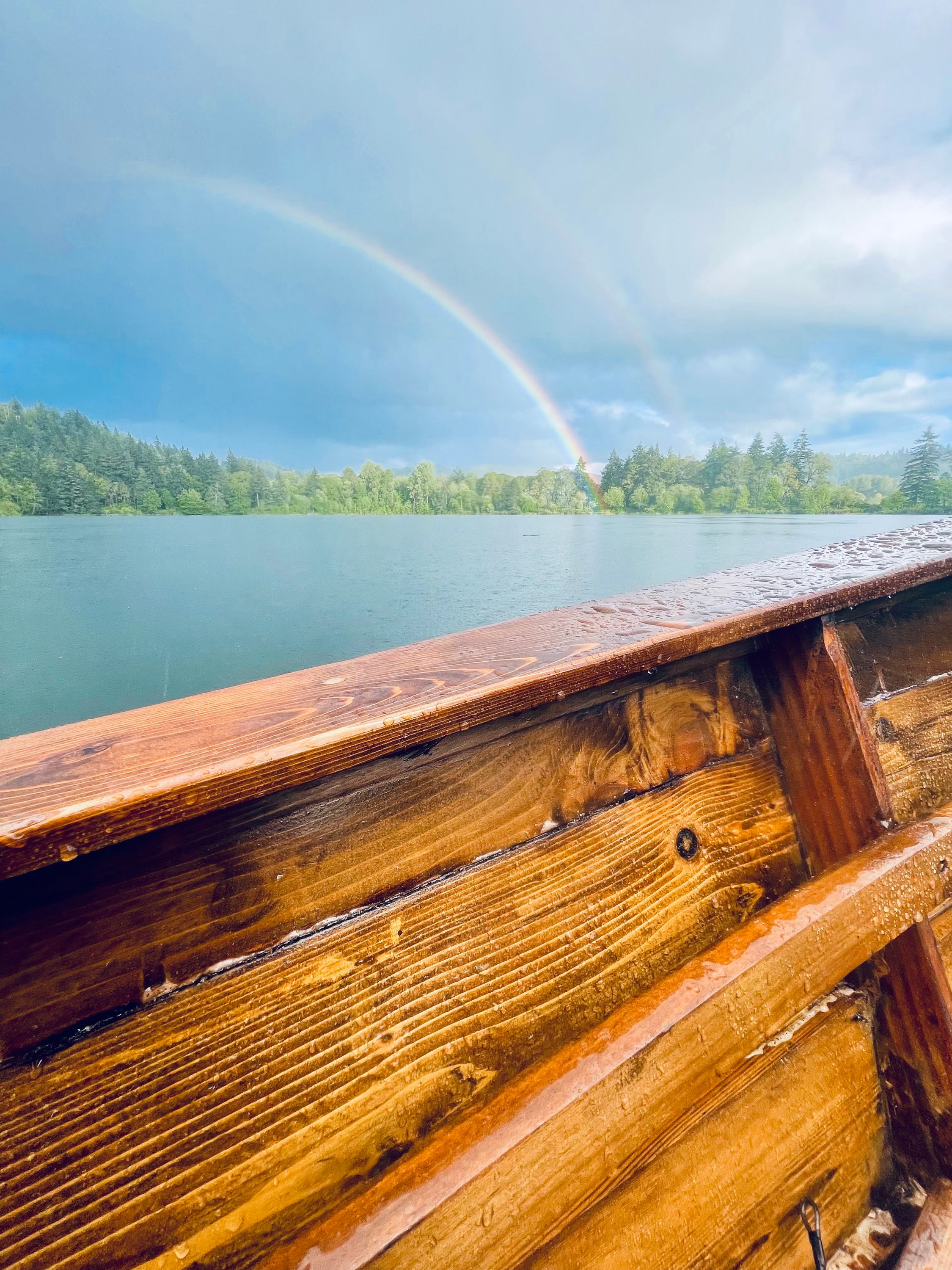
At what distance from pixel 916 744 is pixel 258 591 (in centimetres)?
1853

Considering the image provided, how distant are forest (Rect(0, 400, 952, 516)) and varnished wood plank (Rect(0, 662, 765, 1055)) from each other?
50.6m

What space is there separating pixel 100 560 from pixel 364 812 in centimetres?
2764

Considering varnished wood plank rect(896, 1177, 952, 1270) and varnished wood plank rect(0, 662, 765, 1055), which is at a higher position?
varnished wood plank rect(0, 662, 765, 1055)

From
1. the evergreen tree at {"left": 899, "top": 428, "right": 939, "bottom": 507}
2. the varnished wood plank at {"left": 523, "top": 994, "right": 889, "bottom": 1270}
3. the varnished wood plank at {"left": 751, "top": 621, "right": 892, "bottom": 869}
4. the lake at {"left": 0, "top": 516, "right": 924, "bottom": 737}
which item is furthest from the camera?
the evergreen tree at {"left": 899, "top": 428, "right": 939, "bottom": 507}

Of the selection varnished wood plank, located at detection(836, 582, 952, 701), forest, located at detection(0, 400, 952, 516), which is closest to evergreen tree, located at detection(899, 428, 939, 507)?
forest, located at detection(0, 400, 952, 516)

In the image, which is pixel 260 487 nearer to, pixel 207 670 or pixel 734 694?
pixel 207 670

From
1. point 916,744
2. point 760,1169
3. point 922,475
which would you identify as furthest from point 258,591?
point 922,475

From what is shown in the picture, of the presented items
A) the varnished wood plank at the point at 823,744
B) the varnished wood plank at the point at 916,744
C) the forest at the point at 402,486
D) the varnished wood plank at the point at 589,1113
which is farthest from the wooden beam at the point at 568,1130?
the forest at the point at 402,486

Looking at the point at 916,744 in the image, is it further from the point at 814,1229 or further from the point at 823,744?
the point at 814,1229

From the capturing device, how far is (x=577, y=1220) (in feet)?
2.53

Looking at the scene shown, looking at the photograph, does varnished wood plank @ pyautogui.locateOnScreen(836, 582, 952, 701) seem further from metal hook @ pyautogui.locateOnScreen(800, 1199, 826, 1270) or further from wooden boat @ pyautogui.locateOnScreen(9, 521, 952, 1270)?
metal hook @ pyautogui.locateOnScreen(800, 1199, 826, 1270)

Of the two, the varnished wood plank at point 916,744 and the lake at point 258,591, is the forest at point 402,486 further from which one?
the varnished wood plank at point 916,744

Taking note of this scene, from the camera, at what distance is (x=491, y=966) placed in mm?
828

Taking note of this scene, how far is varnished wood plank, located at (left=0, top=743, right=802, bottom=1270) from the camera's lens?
0.60 m
